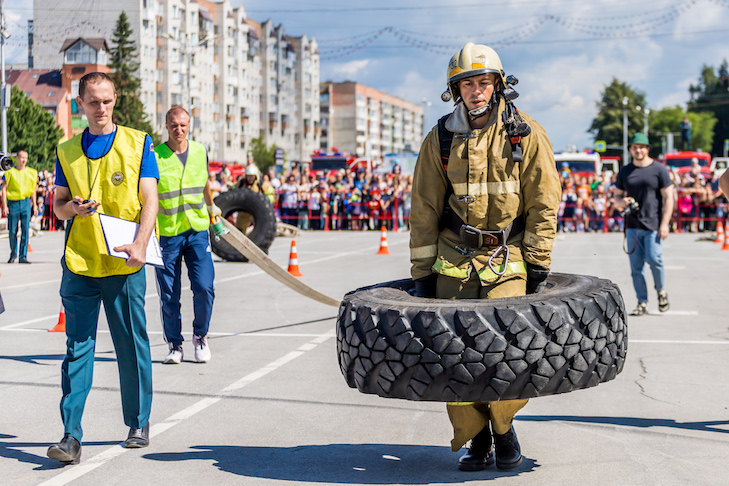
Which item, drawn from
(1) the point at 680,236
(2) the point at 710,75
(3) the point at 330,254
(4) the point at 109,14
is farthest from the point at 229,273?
(2) the point at 710,75

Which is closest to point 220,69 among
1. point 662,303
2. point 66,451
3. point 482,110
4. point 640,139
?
point 662,303

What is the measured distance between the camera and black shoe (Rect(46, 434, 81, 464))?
194 inches

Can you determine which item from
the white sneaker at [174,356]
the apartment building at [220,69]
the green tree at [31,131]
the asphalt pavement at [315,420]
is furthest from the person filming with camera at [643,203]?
the green tree at [31,131]

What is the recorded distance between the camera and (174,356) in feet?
26.3

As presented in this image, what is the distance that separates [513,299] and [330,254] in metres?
16.8

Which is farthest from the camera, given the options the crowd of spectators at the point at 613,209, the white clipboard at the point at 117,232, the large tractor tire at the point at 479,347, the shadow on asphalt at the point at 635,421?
the crowd of spectators at the point at 613,209

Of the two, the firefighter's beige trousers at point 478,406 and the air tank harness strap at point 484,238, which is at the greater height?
the air tank harness strap at point 484,238

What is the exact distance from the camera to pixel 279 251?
A: 21.8 metres

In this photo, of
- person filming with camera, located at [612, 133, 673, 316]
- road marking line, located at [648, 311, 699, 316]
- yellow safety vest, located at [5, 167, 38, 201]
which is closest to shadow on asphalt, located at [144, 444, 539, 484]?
person filming with camera, located at [612, 133, 673, 316]

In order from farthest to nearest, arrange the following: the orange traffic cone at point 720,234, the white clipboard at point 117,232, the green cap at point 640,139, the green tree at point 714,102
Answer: the green tree at point 714,102 → the orange traffic cone at point 720,234 → the green cap at point 640,139 → the white clipboard at point 117,232

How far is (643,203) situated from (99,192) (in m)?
7.15

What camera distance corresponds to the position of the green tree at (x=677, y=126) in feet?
481

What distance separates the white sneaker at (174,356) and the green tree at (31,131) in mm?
63374

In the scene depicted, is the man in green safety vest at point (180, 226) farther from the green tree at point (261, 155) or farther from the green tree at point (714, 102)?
the green tree at point (714, 102)
